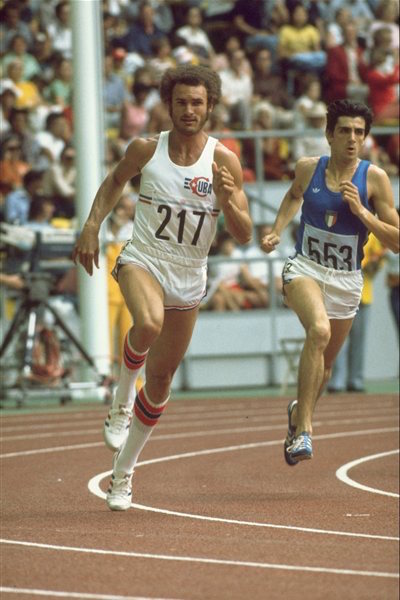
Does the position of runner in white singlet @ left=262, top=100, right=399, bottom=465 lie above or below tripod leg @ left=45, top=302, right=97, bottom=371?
above

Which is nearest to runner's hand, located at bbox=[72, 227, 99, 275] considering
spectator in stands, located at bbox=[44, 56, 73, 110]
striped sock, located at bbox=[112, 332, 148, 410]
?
striped sock, located at bbox=[112, 332, 148, 410]

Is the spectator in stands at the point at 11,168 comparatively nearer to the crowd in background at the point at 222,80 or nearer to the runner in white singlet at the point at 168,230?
the crowd in background at the point at 222,80

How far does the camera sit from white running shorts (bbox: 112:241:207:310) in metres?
8.85

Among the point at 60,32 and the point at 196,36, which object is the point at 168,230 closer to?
the point at 60,32

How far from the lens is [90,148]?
19.3 m

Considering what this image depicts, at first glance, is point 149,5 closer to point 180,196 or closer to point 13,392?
point 13,392

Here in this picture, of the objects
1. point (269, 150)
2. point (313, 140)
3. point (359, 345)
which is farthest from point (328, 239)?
point (269, 150)

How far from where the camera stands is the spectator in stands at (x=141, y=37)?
23734 millimetres

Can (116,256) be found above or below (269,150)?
below

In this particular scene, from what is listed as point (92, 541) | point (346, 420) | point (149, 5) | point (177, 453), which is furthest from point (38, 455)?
point (149, 5)

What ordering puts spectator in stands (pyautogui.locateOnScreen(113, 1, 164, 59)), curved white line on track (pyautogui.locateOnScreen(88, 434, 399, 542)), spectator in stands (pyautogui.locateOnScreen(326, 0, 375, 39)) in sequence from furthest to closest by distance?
spectator in stands (pyautogui.locateOnScreen(326, 0, 375, 39)) → spectator in stands (pyautogui.locateOnScreen(113, 1, 164, 59)) → curved white line on track (pyautogui.locateOnScreen(88, 434, 399, 542))

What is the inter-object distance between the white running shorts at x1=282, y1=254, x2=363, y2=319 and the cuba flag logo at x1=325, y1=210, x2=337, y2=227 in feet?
1.05

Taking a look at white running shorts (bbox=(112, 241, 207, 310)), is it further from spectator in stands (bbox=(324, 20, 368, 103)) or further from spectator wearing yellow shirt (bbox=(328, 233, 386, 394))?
spectator in stands (bbox=(324, 20, 368, 103))

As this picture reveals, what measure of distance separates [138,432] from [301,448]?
1003 mm
